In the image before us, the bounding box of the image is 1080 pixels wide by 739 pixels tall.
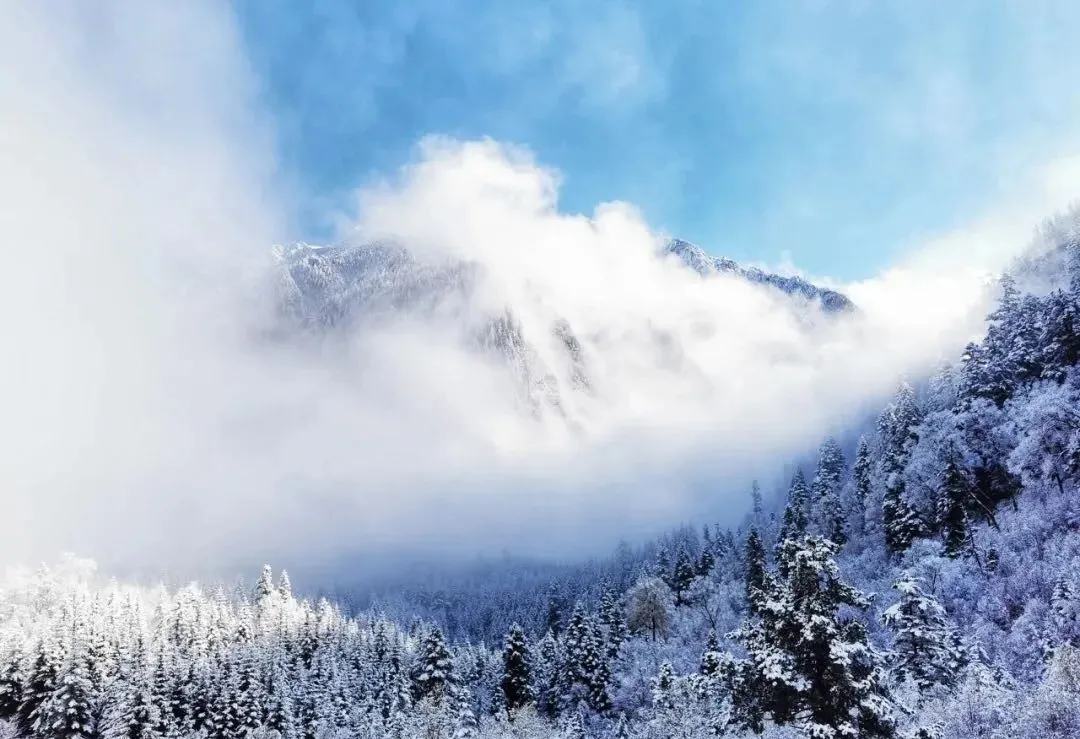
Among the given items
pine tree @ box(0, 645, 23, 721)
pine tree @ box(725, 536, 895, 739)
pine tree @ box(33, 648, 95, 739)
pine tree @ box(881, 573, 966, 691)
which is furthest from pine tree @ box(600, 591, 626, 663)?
pine tree @ box(0, 645, 23, 721)

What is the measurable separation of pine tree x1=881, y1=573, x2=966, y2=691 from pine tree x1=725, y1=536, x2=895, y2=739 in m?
24.2

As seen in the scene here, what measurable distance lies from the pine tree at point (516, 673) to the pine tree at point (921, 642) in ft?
125

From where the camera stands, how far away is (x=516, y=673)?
7206 centimetres

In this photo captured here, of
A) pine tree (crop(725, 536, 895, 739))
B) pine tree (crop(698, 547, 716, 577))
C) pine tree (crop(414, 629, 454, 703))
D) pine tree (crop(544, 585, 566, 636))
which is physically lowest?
pine tree (crop(725, 536, 895, 739))

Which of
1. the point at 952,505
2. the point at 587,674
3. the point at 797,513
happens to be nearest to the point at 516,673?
the point at 587,674

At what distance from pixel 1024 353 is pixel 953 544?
2498 centimetres

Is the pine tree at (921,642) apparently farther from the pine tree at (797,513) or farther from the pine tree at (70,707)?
the pine tree at (70,707)

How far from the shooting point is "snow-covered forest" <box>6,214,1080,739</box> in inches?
1022

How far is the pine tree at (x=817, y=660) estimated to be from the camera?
2438 cm

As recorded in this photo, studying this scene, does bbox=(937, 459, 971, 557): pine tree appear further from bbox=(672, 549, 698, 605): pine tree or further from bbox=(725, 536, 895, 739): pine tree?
bbox=(725, 536, 895, 739): pine tree

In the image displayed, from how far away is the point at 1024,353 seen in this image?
76.9 meters

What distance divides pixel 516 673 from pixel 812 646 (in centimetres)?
5389

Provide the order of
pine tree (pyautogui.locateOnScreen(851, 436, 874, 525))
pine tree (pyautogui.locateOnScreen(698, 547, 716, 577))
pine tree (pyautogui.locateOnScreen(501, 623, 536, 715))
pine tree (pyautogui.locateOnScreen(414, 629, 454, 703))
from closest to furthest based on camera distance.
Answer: pine tree (pyautogui.locateOnScreen(501, 623, 536, 715)) < pine tree (pyautogui.locateOnScreen(414, 629, 454, 703)) < pine tree (pyautogui.locateOnScreen(851, 436, 874, 525)) < pine tree (pyautogui.locateOnScreen(698, 547, 716, 577))

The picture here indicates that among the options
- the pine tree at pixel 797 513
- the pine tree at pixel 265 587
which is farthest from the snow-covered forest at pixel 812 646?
the pine tree at pixel 265 587
